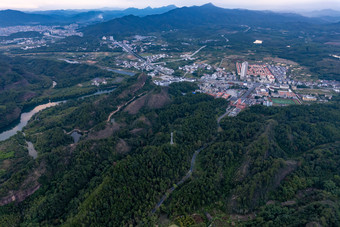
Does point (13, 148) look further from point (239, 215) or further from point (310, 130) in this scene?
point (310, 130)

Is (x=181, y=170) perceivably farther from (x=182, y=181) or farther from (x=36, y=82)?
(x=36, y=82)

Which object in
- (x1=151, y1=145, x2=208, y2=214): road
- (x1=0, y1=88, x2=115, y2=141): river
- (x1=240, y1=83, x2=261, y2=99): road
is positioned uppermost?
(x1=240, y1=83, x2=261, y2=99): road

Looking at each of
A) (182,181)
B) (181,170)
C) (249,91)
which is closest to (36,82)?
(181,170)

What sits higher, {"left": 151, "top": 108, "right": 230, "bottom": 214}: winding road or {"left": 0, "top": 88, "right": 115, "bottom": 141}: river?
{"left": 0, "top": 88, "right": 115, "bottom": 141}: river

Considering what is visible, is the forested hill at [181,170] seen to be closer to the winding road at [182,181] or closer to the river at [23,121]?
the winding road at [182,181]

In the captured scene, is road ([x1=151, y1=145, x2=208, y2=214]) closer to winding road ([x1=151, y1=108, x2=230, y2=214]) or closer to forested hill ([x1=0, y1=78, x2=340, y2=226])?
winding road ([x1=151, y1=108, x2=230, y2=214])

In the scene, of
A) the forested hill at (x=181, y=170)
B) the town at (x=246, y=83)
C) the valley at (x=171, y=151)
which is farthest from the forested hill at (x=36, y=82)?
the town at (x=246, y=83)

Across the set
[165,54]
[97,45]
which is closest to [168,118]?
[165,54]

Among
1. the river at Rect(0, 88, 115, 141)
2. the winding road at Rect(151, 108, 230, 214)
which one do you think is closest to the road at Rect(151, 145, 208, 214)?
the winding road at Rect(151, 108, 230, 214)
